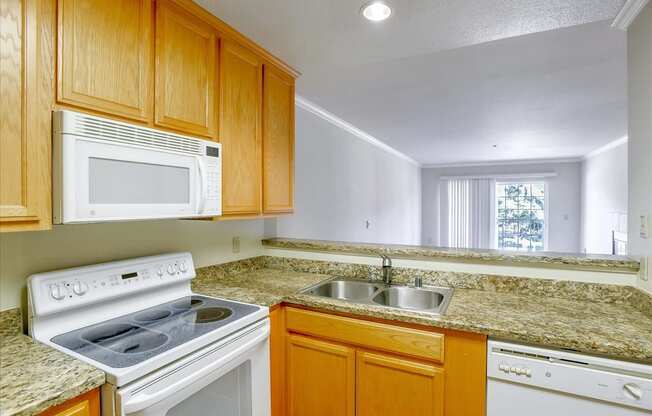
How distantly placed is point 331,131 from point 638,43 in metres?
2.47

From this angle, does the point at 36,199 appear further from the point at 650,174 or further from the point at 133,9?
the point at 650,174

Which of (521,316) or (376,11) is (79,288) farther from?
(521,316)

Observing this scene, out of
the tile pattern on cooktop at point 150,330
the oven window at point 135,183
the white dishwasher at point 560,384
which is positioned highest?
the oven window at point 135,183

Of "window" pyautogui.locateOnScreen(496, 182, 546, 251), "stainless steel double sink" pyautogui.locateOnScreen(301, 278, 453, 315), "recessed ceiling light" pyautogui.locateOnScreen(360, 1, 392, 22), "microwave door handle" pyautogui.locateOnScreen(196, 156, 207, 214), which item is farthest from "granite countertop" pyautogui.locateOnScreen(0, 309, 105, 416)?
"window" pyautogui.locateOnScreen(496, 182, 546, 251)

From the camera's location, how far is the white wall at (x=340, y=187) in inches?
119

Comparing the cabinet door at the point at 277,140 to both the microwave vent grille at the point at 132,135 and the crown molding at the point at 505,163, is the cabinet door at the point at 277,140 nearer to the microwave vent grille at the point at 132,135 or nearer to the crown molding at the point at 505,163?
the microwave vent grille at the point at 132,135

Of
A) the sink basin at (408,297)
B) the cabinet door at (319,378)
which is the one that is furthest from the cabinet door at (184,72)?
the sink basin at (408,297)

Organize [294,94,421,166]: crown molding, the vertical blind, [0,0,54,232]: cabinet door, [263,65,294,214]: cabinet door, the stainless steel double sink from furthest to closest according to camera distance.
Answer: the vertical blind → [294,94,421,166]: crown molding → [263,65,294,214]: cabinet door → the stainless steel double sink → [0,0,54,232]: cabinet door

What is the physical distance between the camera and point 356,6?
1.44 metres

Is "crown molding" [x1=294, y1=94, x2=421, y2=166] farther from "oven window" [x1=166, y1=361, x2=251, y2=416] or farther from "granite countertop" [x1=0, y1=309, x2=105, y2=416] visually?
"granite countertop" [x1=0, y1=309, x2=105, y2=416]

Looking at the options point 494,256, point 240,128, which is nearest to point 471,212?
point 494,256

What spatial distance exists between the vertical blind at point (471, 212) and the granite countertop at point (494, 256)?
239 inches

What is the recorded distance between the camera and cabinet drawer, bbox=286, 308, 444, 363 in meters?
1.42

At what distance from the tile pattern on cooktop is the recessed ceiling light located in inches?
56.4
